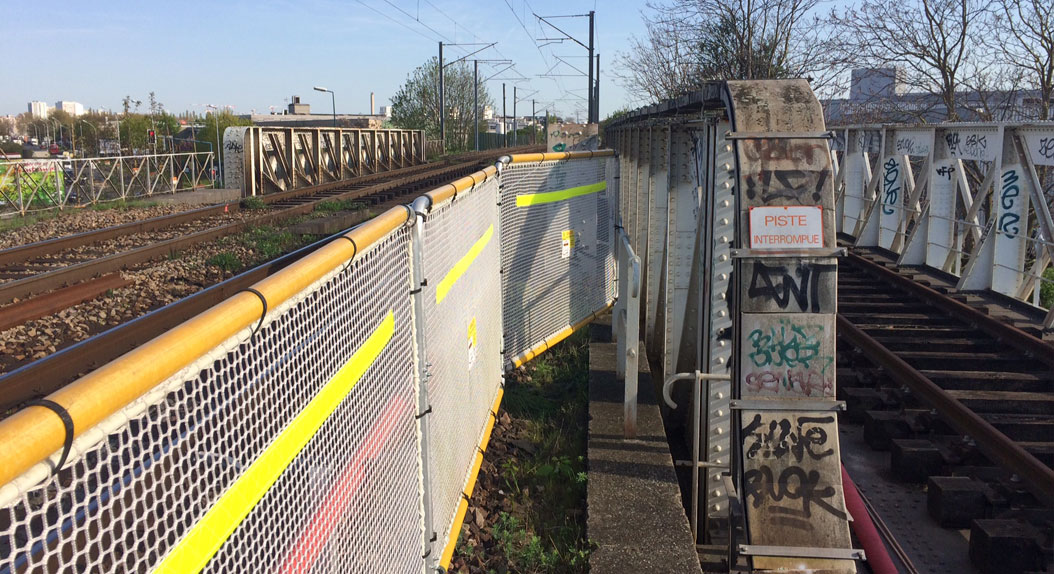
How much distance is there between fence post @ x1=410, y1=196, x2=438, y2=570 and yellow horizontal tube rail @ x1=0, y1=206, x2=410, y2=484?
1.29m

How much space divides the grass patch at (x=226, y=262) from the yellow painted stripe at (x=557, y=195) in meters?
5.80

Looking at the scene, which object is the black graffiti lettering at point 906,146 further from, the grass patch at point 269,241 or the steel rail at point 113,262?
the steel rail at point 113,262

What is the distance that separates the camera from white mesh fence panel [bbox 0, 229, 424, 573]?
1.42 metres

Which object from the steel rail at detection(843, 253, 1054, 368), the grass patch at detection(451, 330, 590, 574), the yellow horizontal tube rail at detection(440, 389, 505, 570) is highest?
the steel rail at detection(843, 253, 1054, 368)

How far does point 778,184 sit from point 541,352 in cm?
423

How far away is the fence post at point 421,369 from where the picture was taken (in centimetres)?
345

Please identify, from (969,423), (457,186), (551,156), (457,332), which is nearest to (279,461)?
(457,332)

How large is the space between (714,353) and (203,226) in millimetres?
14388

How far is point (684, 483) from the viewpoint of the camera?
19.7ft

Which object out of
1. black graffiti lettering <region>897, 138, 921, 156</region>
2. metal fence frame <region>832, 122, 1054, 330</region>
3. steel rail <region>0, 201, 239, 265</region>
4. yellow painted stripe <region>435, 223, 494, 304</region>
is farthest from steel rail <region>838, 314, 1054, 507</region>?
steel rail <region>0, 201, 239, 265</region>

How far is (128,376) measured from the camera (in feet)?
4.34

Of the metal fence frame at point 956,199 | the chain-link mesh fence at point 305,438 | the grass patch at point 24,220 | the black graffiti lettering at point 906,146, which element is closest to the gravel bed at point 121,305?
the chain-link mesh fence at point 305,438

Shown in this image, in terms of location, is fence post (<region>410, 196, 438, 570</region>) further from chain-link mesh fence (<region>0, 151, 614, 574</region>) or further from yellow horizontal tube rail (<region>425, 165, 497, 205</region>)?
yellow horizontal tube rail (<region>425, 165, 497, 205</region>)

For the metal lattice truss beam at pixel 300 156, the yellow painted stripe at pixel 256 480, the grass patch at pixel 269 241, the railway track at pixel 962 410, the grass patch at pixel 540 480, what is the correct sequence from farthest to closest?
1. the metal lattice truss beam at pixel 300 156
2. the grass patch at pixel 269 241
3. the railway track at pixel 962 410
4. the grass patch at pixel 540 480
5. the yellow painted stripe at pixel 256 480
